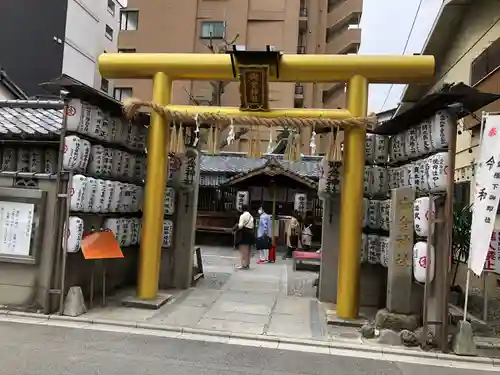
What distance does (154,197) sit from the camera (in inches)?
400

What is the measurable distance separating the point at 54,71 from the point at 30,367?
25.8 m

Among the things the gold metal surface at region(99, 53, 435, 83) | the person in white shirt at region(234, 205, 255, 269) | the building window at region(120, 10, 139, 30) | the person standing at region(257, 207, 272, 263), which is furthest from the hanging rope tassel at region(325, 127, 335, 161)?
the building window at region(120, 10, 139, 30)

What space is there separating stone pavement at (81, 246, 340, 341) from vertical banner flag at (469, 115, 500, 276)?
2.70m

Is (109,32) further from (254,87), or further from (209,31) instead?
(254,87)

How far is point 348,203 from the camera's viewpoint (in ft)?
31.5

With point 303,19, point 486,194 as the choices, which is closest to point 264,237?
point 486,194

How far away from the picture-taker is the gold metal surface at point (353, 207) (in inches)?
374

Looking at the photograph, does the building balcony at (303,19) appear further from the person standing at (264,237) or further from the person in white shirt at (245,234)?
the person in white shirt at (245,234)

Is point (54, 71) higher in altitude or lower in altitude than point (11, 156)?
higher

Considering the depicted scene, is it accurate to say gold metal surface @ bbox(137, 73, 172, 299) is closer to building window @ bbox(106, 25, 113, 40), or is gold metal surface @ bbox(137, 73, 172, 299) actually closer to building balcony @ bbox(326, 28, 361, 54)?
building balcony @ bbox(326, 28, 361, 54)

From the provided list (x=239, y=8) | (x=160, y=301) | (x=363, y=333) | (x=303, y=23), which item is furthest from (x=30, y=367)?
(x=303, y=23)

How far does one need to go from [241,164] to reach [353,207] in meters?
16.6

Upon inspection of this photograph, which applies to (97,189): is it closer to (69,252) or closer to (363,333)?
(69,252)

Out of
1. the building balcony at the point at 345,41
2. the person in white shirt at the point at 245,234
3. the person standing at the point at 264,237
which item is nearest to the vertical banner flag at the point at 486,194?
the person in white shirt at the point at 245,234
